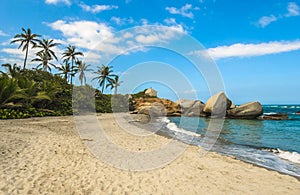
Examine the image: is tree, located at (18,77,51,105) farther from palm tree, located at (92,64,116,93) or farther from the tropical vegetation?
palm tree, located at (92,64,116,93)

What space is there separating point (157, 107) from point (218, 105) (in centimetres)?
1007

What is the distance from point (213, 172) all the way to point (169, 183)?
1.88 meters

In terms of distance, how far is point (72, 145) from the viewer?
30.7 ft

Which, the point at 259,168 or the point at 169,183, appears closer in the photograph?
the point at 169,183

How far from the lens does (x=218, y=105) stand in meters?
34.2

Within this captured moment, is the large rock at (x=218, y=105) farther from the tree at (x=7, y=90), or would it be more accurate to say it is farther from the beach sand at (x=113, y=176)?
the tree at (x=7, y=90)

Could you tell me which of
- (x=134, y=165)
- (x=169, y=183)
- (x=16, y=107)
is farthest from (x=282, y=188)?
(x=16, y=107)

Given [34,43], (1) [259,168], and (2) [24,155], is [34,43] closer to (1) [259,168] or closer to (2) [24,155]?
(2) [24,155]

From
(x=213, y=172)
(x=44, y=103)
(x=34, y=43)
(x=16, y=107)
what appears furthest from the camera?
(x=34, y=43)

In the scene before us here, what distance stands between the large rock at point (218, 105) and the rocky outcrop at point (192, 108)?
1.75m

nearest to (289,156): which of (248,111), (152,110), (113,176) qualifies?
(113,176)

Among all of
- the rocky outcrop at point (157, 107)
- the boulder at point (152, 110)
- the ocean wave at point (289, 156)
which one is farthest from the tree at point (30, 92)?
the ocean wave at point (289, 156)

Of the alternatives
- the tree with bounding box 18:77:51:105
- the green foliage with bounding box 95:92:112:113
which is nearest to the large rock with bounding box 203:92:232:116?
the green foliage with bounding box 95:92:112:113

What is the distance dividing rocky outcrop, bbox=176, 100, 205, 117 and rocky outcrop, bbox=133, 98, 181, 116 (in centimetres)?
102
